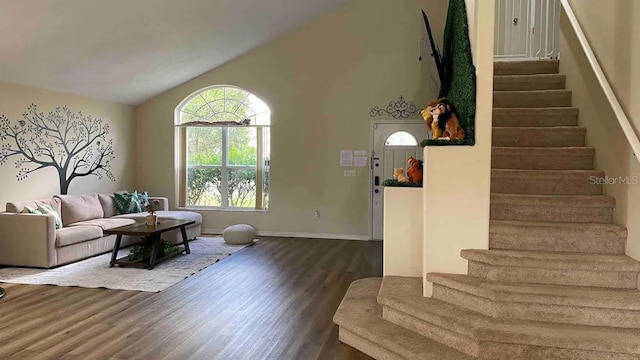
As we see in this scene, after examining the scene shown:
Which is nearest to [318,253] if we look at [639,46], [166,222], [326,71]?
[166,222]

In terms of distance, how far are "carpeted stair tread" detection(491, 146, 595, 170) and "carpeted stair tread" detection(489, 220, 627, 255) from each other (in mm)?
790

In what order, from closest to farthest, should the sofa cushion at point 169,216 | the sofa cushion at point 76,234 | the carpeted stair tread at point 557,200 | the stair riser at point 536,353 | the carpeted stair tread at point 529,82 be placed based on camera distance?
1. the stair riser at point 536,353
2. the carpeted stair tread at point 557,200
3. the carpeted stair tread at point 529,82
4. the sofa cushion at point 76,234
5. the sofa cushion at point 169,216

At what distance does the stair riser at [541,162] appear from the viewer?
404 centimetres

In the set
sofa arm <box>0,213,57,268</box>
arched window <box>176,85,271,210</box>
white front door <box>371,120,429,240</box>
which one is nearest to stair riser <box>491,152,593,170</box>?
white front door <box>371,120,429,240</box>

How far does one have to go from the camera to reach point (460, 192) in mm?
3332

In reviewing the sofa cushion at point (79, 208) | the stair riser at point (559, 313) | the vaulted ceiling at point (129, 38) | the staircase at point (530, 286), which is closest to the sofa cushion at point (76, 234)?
the sofa cushion at point (79, 208)

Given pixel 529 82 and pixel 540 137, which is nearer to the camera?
pixel 540 137

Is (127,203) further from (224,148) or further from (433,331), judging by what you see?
(433,331)

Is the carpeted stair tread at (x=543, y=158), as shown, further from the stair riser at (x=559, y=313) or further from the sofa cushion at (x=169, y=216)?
the sofa cushion at (x=169, y=216)

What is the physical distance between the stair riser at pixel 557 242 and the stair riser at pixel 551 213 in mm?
300

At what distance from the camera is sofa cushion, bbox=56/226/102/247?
18.1 feet

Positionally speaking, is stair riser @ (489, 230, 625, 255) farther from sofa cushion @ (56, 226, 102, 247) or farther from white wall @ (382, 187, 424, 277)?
sofa cushion @ (56, 226, 102, 247)

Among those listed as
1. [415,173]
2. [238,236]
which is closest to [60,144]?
[238,236]

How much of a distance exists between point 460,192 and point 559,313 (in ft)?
3.27
